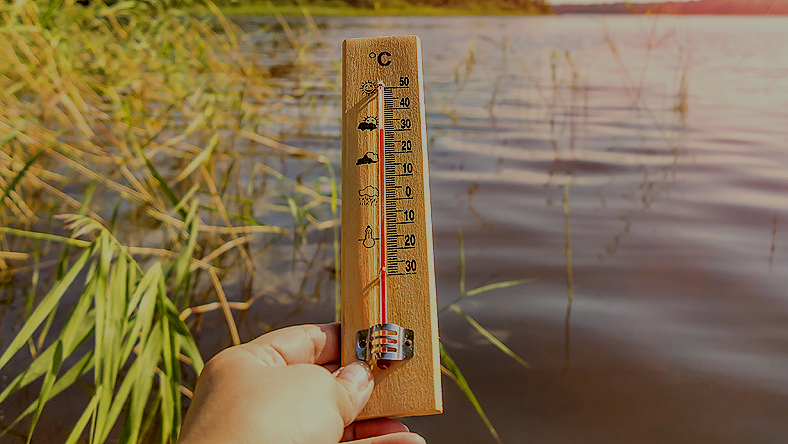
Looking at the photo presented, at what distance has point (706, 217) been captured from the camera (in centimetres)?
314

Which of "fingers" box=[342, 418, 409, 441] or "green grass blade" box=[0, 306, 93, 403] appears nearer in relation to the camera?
"fingers" box=[342, 418, 409, 441]

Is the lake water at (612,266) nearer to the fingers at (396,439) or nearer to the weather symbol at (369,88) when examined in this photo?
the fingers at (396,439)

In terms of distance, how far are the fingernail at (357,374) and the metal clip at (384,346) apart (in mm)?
19

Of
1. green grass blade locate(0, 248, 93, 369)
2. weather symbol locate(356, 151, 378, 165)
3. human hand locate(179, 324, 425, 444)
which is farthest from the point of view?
green grass blade locate(0, 248, 93, 369)

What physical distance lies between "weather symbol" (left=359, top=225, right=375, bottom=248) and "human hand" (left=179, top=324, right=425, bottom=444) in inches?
8.6

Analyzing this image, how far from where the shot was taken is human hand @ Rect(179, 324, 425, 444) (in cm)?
95

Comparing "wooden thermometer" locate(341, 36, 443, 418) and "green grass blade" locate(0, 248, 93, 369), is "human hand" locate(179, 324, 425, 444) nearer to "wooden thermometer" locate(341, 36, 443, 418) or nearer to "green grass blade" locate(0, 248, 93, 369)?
"wooden thermometer" locate(341, 36, 443, 418)

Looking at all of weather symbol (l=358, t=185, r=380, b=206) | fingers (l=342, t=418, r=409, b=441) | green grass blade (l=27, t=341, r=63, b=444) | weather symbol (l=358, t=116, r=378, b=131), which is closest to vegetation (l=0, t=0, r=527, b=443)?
green grass blade (l=27, t=341, r=63, b=444)

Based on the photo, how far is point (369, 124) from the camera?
1313mm

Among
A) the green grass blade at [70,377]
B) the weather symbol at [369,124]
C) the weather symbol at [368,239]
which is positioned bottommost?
the green grass blade at [70,377]

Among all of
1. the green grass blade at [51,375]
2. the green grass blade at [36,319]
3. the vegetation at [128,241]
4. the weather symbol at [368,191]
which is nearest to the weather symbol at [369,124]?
the weather symbol at [368,191]

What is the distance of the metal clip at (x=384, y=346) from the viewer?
114 centimetres

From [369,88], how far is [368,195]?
25cm

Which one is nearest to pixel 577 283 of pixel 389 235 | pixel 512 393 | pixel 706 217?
pixel 512 393
